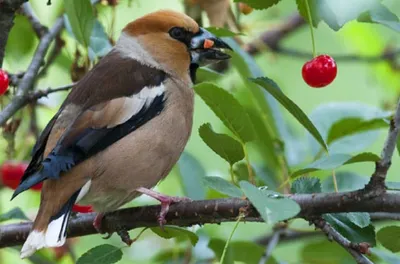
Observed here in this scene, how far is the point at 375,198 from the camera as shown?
2.65 meters

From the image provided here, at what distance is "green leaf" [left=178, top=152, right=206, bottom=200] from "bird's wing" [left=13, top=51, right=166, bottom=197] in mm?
489

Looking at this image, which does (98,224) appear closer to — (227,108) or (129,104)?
(129,104)

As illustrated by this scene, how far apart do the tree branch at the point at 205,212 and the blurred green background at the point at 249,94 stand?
605 millimetres

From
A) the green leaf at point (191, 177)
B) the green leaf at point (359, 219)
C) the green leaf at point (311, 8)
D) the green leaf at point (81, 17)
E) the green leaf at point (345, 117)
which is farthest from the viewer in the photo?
the green leaf at point (191, 177)

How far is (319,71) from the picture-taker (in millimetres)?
3309

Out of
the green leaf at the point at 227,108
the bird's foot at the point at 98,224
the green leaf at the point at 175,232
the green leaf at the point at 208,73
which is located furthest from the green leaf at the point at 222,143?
the green leaf at the point at 208,73

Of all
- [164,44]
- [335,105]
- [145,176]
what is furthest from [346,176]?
[164,44]

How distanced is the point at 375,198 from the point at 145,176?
4.79ft

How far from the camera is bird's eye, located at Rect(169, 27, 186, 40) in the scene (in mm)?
4445

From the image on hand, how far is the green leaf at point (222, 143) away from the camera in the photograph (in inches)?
123

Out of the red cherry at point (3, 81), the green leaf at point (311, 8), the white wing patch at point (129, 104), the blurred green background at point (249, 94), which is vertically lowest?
the blurred green background at point (249, 94)

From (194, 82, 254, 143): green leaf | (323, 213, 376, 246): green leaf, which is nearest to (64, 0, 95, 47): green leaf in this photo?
(194, 82, 254, 143): green leaf

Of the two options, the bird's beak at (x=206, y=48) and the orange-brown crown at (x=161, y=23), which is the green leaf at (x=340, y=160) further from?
the orange-brown crown at (x=161, y=23)

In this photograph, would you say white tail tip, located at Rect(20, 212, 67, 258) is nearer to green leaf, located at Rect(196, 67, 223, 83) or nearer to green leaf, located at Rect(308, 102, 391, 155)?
green leaf, located at Rect(196, 67, 223, 83)
